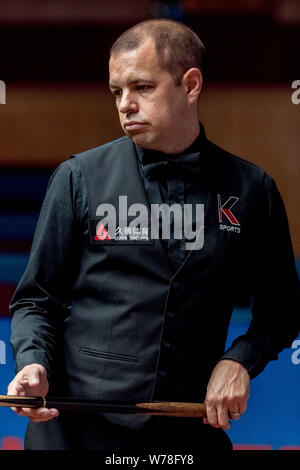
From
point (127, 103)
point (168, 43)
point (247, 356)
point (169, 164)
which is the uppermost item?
point (168, 43)

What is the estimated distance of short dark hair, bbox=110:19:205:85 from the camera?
1.61 m

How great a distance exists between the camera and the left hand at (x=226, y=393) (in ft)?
5.24

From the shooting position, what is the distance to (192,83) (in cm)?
168

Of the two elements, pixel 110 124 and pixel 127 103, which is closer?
pixel 127 103

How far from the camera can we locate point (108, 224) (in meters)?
1.66

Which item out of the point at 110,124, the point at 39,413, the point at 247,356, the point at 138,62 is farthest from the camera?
the point at 110,124

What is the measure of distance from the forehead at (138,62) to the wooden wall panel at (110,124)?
3456 mm

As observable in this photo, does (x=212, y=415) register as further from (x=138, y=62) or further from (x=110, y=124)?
(x=110, y=124)

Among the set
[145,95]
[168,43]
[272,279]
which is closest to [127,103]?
[145,95]

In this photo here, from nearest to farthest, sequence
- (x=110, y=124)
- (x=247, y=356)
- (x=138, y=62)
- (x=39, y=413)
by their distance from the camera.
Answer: (x=39, y=413) < (x=138, y=62) < (x=247, y=356) < (x=110, y=124)

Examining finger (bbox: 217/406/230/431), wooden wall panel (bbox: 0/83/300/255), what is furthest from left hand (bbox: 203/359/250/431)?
wooden wall panel (bbox: 0/83/300/255)

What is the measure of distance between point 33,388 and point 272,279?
601 millimetres

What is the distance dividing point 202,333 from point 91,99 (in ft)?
11.9

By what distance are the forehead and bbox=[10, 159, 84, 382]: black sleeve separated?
237 mm
